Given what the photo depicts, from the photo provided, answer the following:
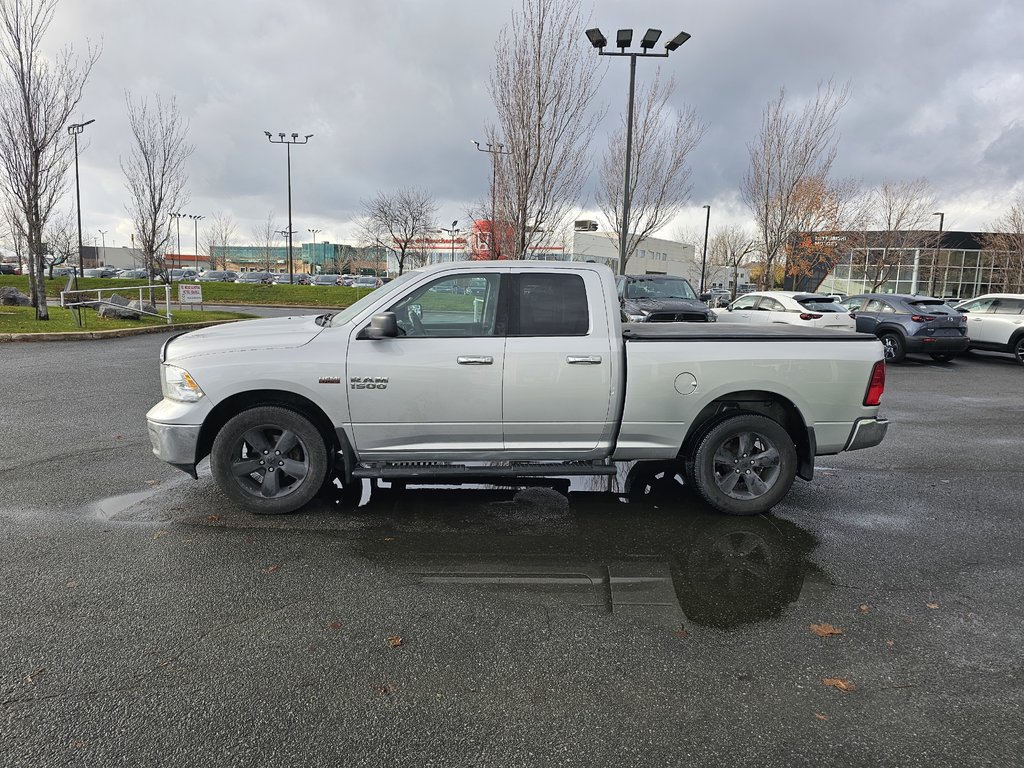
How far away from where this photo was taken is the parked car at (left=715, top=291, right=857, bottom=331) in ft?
52.2

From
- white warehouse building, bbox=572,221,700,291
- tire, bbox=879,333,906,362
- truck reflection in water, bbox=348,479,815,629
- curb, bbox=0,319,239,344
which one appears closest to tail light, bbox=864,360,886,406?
truck reflection in water, bbox=348,479,815,629

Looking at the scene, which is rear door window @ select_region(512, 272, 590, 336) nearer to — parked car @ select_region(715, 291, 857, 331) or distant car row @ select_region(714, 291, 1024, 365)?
distant car row @ select_region(714, 291, 1024, 365)

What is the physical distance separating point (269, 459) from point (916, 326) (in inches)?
605

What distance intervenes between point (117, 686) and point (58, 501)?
2.91m

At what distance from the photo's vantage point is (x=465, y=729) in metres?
2.61

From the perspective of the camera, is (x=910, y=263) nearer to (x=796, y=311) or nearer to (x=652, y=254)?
(x=796, y=311)

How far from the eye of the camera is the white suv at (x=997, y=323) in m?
16.0

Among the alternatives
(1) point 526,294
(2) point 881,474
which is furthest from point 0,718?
(2) point 881,474

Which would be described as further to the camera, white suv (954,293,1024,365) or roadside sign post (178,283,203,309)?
roadside sign post (178,283,203,309)

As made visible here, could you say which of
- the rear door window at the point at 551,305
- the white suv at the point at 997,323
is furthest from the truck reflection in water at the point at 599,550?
the white suv at the point at 997,323

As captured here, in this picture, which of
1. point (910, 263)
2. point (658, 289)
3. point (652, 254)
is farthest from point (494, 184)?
point (652, 254)

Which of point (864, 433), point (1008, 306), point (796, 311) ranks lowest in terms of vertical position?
point (864, 433)

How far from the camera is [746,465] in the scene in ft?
16.7

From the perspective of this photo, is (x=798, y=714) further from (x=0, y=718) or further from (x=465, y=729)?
(x=0, y=718)
